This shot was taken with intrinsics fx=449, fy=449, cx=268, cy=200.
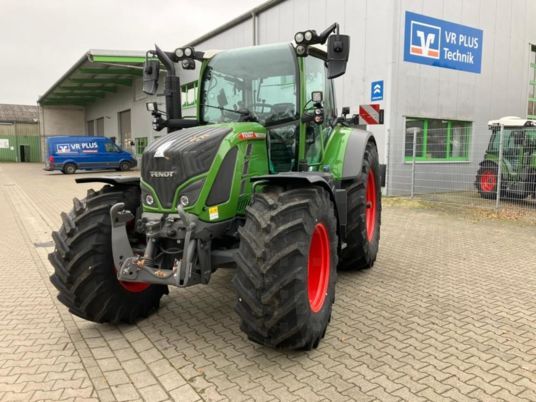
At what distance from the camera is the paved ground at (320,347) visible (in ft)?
9.18

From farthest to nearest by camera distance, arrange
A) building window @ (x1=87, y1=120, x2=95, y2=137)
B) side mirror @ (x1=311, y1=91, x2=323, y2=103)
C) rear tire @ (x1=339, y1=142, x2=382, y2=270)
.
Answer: building window @ (x1=87, y1=120, x2=95, y2=137)
rear tire @ (x1=339, y1=142, x2=382, y2=270)
side mirror @ (x1=311, y1=91, x2=323, y2=103)

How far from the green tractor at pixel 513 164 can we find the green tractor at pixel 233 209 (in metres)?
7.52

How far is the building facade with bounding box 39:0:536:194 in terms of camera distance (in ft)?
Result: 37.7

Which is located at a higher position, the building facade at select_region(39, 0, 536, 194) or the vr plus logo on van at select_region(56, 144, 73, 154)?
the building facade at select_region(39, 0, 536, 194)

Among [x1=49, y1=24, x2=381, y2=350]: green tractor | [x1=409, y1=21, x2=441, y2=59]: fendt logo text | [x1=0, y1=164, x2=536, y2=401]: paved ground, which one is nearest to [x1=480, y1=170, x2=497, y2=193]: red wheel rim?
[x1=409, y1=21, x2=441, y2=59]: fendt logo text

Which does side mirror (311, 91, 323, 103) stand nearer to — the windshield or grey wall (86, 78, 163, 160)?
the windshield

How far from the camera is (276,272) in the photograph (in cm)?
286

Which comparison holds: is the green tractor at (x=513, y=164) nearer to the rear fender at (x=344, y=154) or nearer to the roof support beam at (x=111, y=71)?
the rear fender at (x=344, y=154)

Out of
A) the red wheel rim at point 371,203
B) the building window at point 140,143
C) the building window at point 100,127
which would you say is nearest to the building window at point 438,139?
the red wheel rim at point 371,203

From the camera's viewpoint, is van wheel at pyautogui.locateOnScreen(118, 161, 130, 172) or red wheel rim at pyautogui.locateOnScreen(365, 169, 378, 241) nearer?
red wheel rim at pyautogui.locateOnScreen(365, 169, 378, 241)

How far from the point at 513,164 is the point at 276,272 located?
9669 mm

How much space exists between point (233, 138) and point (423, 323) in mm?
2204

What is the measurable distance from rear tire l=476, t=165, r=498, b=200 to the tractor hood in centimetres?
949

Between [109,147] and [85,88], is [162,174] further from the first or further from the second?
[85,88]
